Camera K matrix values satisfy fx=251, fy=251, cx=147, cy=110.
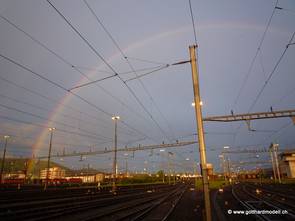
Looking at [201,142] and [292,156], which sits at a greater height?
[292,156]

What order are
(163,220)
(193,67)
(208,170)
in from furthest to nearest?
(163,220) < (193,67) < (208,170)

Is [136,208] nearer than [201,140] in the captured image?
No

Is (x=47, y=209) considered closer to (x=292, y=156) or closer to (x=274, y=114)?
(x=274, y=114)

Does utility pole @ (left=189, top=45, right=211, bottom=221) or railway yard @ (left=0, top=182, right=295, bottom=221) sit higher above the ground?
utility pole @ (left=189, top=45, right=211, bottom=221)

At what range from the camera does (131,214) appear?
19141 mm

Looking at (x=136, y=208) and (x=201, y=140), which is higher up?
(x=201, y=140)

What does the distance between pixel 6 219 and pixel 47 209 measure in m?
4.95

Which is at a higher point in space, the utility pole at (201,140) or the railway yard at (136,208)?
the utility pole at (201,140)

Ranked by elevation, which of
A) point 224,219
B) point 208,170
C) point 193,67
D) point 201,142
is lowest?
point 224,219

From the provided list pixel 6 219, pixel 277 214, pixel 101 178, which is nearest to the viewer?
pixel 6 219

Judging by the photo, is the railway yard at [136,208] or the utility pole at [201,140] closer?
the utility pole at [201,140]

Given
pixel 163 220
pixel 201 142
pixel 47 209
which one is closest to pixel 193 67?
pixel 201 142

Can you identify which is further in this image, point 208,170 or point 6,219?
point 6,219

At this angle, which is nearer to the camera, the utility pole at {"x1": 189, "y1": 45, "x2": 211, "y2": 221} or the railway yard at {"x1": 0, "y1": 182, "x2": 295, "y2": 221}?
the utility pole at {"x1": 189, "y1": 45, "x2": 211, "y2": 221}
